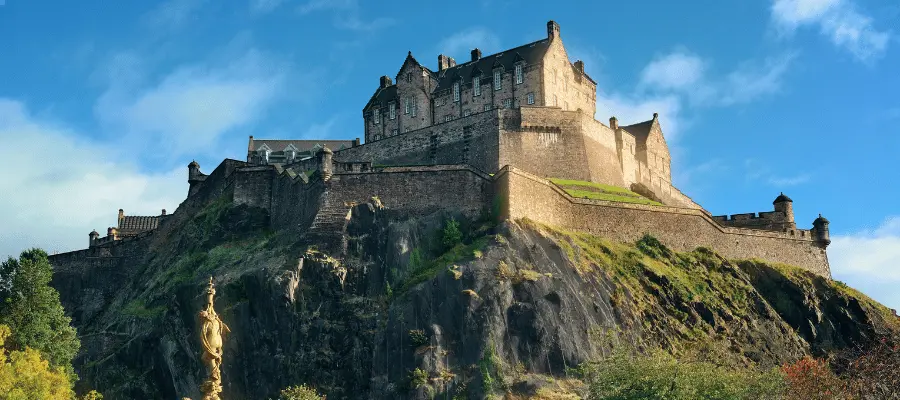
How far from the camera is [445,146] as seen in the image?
A: 3199 inches

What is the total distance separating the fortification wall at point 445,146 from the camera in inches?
3135

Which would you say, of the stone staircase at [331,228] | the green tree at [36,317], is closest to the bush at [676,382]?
the stone staircase at [331,228]

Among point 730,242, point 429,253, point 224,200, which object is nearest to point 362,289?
point 429,253

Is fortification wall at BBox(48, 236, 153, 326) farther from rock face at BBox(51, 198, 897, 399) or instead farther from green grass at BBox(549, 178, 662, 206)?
green grass at BBox(549, 178, 662, 206)

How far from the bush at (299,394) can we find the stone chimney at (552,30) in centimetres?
4005

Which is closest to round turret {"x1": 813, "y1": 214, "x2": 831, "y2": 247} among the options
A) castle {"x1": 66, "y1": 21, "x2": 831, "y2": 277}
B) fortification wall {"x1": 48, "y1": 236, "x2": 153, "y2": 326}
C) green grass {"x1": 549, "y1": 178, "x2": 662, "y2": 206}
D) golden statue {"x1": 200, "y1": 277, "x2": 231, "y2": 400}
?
castle {"x1": 66, "y1": 21, "x2": 831, "y2": 277}

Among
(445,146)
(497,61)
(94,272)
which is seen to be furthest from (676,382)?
(94,272)

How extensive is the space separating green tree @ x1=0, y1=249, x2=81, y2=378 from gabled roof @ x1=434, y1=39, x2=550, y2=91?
129 feet

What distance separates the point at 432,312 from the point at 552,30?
3472 centimetres

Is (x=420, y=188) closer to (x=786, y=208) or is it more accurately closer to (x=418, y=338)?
(x=418, y=338)

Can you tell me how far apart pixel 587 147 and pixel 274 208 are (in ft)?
81.0

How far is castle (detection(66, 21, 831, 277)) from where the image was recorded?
6875 centimetres

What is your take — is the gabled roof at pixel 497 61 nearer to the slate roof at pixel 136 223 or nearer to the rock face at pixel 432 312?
the rock face at pixel 432 312

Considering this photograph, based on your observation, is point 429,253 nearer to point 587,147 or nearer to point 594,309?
point 594,309
